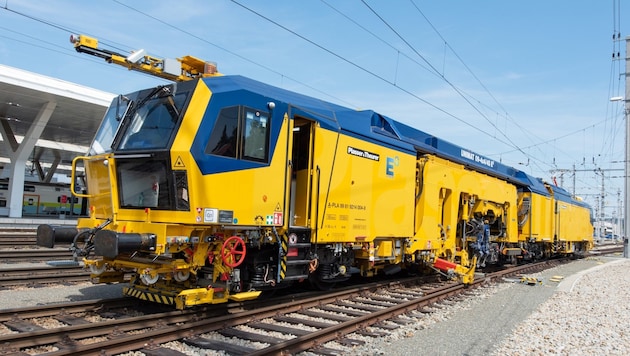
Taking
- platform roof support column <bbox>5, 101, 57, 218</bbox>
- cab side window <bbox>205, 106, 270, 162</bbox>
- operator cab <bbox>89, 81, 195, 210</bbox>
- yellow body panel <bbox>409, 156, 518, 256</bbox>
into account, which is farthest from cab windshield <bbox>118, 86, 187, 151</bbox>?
platform roof support column <bbox>5, 101, 57, 218</bbox>

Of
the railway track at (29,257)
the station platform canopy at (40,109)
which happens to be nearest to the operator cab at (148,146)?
the railway track at (29,257)

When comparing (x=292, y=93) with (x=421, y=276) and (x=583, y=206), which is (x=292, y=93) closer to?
(x=421, y=276)

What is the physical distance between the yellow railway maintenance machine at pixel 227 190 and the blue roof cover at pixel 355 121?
4 cm

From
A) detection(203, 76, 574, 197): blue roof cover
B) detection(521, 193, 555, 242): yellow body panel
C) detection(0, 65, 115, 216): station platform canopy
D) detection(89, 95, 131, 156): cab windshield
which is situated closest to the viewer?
detection(203, 76, 574, 197): blue roof cover

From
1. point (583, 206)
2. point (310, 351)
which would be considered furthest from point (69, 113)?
point (583, 206)

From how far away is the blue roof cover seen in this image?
708 cm

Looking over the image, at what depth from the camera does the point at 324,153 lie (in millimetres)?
8055

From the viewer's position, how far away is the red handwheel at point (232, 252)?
6535 millimetres

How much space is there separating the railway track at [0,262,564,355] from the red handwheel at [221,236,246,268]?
83 centimetres

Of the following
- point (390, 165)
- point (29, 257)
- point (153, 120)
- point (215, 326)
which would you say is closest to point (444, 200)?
point (390, 165)

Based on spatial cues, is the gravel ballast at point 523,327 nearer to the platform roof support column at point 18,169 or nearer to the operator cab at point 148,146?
the operator cab at point 148,146

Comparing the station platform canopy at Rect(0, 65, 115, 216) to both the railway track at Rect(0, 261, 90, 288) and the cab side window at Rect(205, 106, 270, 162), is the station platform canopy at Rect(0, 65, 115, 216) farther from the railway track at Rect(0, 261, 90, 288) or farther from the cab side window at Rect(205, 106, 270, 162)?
the cab side window at Rect(205, 106, 270, 162)

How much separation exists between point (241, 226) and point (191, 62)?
3.21 m

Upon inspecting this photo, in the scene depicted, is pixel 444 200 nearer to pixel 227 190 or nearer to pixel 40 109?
pixel 227 190
